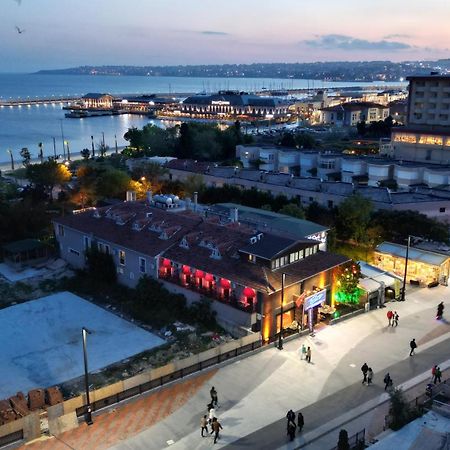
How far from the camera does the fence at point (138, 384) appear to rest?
18.2m

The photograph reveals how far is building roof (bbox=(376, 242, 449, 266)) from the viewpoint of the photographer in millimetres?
33378

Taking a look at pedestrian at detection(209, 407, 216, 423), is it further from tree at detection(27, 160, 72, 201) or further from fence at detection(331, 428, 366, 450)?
tree at detection(27, 160, 72, 201)

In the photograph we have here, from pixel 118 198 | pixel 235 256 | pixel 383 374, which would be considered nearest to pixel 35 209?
pixel 118 198

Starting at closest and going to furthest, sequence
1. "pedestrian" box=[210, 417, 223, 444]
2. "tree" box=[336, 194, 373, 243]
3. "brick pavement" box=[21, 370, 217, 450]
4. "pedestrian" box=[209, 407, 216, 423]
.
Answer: "brick pavement" box=[21, 370, 217, 450] < "pedestrian" box=[210, 417, 223, 444] < "pedestrian" box=[209, 407, 216, 423] < "tree" box=[336, 194, 373, 243]

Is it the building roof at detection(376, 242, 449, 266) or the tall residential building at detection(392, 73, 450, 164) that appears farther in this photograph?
the tall residential building at detection(392, 73, 450, 164)

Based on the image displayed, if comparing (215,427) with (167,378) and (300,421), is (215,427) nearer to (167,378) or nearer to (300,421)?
(300,421)

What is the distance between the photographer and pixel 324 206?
163ft

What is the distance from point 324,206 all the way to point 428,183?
50.6ft

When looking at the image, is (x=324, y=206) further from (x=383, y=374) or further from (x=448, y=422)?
(x=448, y=422)

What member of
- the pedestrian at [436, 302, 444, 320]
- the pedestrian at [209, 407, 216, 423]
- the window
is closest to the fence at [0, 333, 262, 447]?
the pedestrian at [209, 407, 216, 423]

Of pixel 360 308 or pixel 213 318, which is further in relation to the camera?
pixel 360 308

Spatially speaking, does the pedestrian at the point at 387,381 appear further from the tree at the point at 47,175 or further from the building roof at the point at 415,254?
the tree at the point at 47,175

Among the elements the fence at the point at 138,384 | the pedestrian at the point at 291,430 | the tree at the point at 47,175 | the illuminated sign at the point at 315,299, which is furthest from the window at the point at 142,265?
the tree at the point at 47,175

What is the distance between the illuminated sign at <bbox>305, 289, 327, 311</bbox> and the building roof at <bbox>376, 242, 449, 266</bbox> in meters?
8.74
